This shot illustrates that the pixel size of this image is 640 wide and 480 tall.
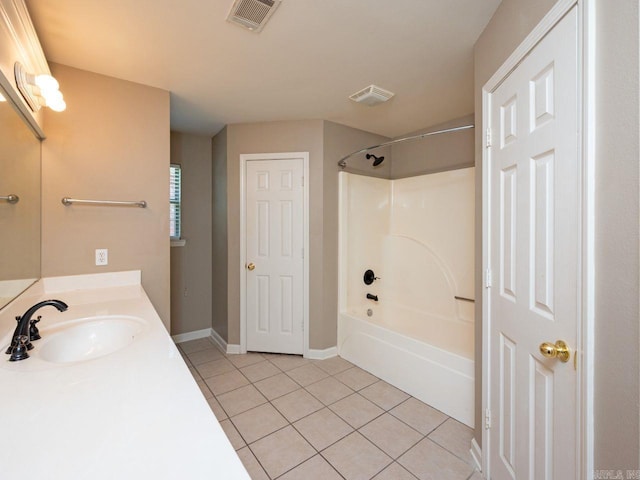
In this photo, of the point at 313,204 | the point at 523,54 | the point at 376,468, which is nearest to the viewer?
the point at 523,54

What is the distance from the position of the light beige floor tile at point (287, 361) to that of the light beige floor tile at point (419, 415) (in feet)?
3.47

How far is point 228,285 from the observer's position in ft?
9.96

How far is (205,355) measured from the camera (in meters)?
2.98

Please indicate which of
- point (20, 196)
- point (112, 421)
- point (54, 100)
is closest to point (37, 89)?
point (54, 100)

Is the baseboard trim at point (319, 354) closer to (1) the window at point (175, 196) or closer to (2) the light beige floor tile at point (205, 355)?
(2) the light beige floor tile at point (205, 355)

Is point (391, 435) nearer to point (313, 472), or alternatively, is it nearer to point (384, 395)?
→ point (384, 395)

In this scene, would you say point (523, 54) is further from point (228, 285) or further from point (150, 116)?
point (228, 285)

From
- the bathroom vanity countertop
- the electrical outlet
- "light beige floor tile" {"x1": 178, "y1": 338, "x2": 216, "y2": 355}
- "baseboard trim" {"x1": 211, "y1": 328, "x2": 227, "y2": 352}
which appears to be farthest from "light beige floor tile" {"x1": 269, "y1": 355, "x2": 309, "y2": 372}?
the bathroom vanity countertop

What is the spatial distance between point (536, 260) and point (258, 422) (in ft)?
6.38

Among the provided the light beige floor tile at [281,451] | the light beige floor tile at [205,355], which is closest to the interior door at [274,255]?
the light beige floor tile at [205,355]

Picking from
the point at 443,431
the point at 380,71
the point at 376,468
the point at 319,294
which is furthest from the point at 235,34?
the point at 443,431

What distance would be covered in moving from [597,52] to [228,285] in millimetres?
3071

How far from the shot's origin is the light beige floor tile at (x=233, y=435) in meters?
1.72

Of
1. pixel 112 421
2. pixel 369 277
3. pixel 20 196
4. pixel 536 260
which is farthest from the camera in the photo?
pixel 369 277
